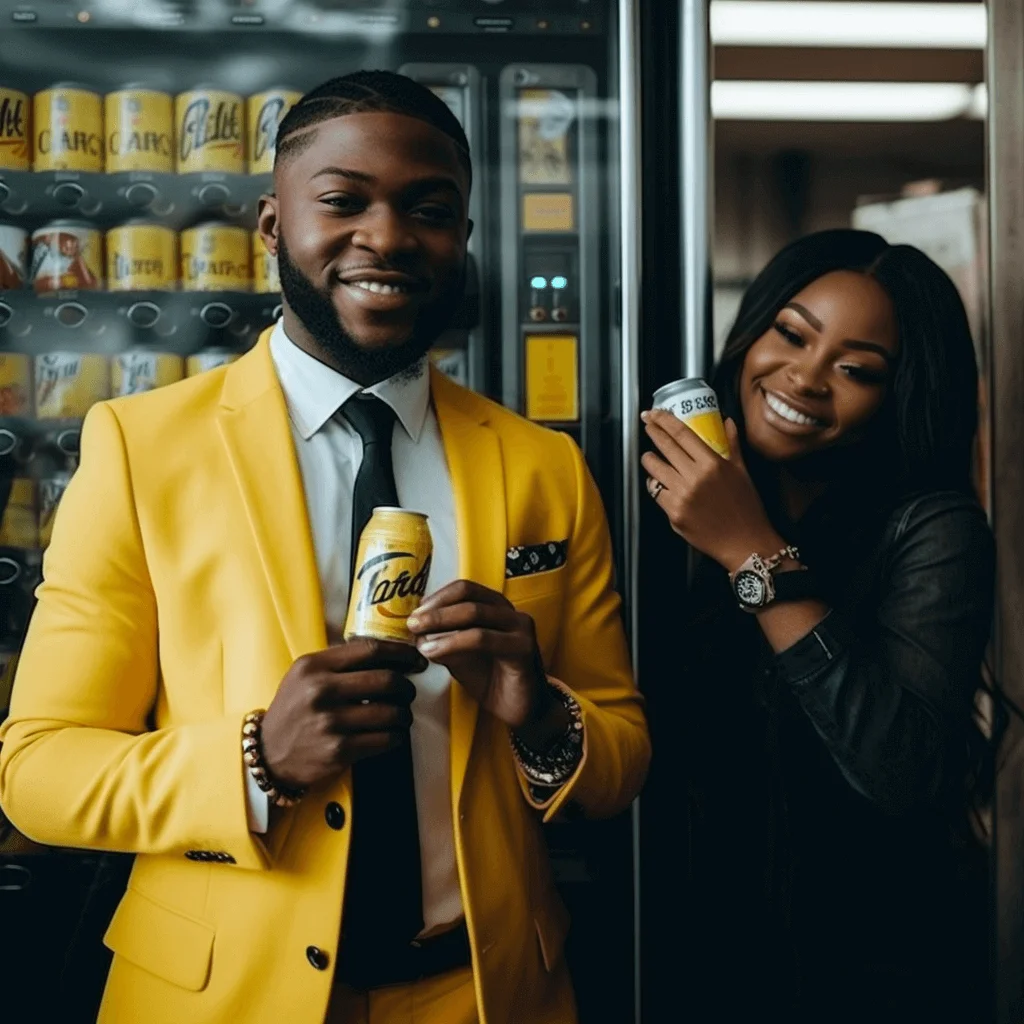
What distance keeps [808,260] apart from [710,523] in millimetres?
398

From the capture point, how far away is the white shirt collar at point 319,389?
1220 mm

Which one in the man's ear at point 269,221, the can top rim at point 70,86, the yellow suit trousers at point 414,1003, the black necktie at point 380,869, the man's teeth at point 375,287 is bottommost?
the yellow suit trousers at point 414,1003

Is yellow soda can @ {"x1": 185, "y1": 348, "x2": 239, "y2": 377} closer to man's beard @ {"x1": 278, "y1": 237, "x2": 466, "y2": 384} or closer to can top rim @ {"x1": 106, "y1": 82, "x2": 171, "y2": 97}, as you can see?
can top rim @ {"x1": 106, "y1": 82, "x2": 171, "y2": 97}

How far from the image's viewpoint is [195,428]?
3.88 ft

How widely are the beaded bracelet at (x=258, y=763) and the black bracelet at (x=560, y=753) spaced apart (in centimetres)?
24

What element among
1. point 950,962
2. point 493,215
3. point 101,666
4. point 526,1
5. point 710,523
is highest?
point 526,1

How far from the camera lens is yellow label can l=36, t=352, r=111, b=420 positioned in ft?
5.57

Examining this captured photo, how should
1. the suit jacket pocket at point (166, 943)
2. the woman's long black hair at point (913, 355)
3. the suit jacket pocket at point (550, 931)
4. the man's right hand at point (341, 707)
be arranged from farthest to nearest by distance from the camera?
the woman's long black hair at point (913, 355) → the suit jacket pocket at point (550, 931) → the suit jacket pocket at point (166, 943) → the man's right hand at point (341, 707)

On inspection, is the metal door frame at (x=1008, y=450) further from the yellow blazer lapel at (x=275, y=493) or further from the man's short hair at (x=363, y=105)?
the yellow blazer lapel at (x=275, y=493)

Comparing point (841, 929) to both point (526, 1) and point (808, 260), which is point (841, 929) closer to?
point (808, 260)

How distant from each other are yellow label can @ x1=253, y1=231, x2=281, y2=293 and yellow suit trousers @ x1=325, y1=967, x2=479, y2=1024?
1037 mm

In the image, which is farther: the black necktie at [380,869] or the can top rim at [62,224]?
the can top rim at [62,224]

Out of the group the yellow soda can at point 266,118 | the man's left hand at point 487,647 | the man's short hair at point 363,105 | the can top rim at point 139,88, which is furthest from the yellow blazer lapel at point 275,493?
the can top rim at point 139,88

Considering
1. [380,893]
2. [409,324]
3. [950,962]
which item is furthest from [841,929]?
[409,324]
